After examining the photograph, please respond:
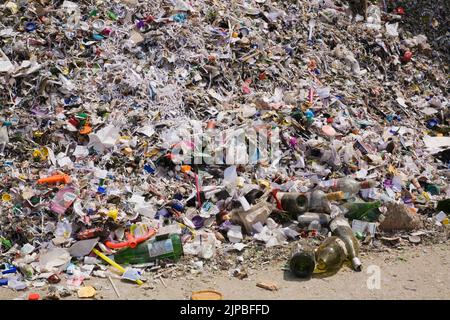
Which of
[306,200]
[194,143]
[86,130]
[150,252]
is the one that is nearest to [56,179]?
[86,130]

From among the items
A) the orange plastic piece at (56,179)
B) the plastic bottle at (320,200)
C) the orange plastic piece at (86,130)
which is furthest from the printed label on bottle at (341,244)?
the orange plastic piece at (86,130)

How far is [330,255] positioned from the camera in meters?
5.18

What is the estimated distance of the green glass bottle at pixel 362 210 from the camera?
19.4ft

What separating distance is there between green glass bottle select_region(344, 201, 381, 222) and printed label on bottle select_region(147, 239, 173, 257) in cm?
183

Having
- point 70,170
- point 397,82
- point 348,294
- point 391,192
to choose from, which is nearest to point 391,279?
point 348,294

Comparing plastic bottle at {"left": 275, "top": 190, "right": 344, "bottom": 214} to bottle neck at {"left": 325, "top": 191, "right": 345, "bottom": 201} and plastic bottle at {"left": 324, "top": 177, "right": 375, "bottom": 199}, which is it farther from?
plastic bottle at {"left": 324, "top": 177, "right": 375, "bottom": 199}

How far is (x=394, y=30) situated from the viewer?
8781 millimetres

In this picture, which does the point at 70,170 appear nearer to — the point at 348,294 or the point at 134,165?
the point at 134,165

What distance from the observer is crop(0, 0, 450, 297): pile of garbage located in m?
5.35

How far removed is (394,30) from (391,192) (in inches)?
134

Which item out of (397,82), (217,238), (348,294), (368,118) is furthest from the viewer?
(397,82)

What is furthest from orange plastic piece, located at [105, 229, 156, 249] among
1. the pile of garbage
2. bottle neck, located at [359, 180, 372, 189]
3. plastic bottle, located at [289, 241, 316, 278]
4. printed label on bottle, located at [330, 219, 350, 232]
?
bottle neck, located at [359, 180, 372, 189]

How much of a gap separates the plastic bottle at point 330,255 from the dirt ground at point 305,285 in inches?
3.3

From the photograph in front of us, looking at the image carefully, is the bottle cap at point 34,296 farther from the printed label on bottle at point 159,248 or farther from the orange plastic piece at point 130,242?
the printed label on bottle at point 159,248
